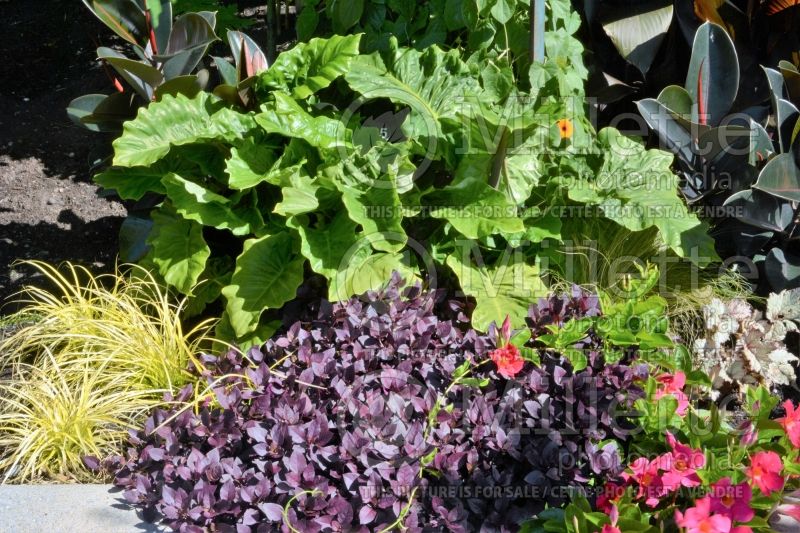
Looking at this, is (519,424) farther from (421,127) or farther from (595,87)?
(595,87)

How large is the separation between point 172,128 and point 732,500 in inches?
91.8

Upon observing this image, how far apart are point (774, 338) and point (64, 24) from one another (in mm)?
5030

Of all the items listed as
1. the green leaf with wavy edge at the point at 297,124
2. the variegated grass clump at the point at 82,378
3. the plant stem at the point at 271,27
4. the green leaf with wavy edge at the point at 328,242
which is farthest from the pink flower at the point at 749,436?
the plant stem at the point at 271,27

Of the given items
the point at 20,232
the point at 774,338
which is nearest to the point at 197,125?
the point at 20,232

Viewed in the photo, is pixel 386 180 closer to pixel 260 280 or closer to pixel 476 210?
pixel 476 210

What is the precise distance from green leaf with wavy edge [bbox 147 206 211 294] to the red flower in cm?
116

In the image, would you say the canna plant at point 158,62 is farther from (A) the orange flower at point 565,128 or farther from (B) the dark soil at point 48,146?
(A) the orange flower at point 565,128

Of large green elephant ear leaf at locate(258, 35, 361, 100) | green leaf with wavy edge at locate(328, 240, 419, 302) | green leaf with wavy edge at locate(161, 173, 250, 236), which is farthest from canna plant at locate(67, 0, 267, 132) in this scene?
green leaf with wavy edge at locate(328, 240, 419, 302)

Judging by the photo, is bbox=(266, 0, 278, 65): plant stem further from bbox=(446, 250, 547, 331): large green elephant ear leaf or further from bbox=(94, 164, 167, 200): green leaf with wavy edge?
bbox=(446, 250, 547, 331): large green elephant ear leaf

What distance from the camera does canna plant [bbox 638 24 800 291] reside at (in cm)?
326

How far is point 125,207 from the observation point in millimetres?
4117

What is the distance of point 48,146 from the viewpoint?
4.60 metres

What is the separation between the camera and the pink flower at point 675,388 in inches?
92.4

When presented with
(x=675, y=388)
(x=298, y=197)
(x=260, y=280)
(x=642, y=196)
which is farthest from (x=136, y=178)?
(x=675, y=388)
